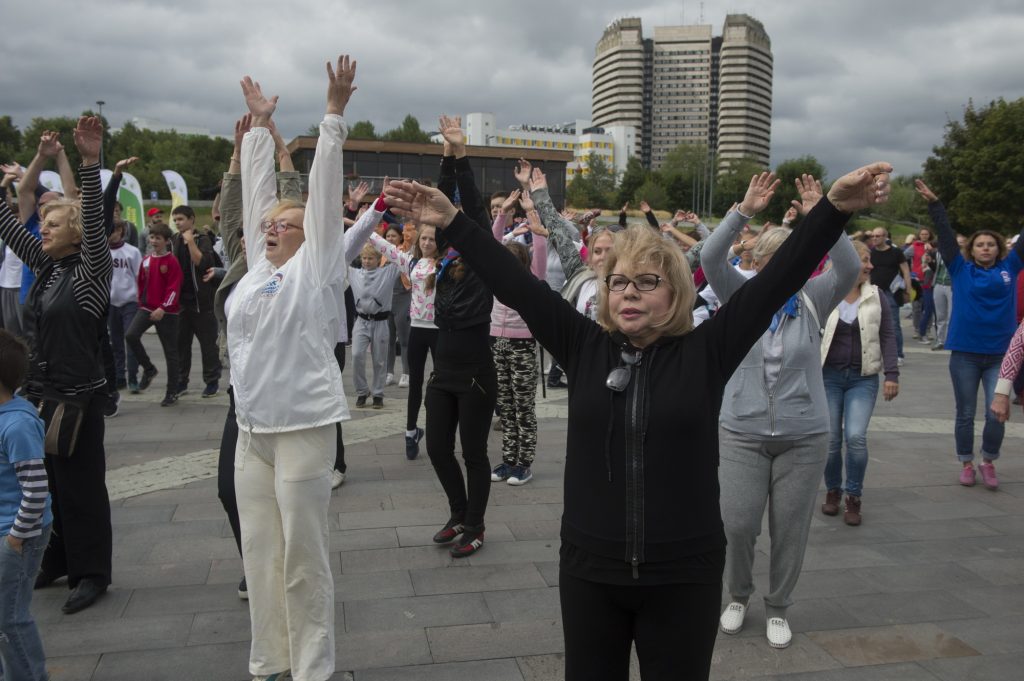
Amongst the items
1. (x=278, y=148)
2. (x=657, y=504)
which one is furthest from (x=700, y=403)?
(x=278, y=148)

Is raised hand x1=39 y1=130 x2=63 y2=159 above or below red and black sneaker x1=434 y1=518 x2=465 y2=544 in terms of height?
above

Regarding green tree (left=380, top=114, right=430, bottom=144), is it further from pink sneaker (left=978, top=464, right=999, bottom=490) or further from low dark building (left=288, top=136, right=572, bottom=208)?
pink sneaker (left=978, top=464, right=999, bottom=490)

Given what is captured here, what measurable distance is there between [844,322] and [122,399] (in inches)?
327

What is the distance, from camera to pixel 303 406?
3.18 meters

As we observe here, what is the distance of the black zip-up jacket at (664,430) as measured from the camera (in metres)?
2.24

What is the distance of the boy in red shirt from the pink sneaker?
8.43m

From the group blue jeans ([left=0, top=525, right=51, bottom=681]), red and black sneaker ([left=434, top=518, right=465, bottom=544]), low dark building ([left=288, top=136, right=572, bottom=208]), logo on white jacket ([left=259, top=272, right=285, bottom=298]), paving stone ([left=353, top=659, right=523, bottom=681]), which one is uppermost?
low dark building ([left=288, top=136, right=572, bottom=208])

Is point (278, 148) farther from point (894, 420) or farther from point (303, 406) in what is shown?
point (894, 420)

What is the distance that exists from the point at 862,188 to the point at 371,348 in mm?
7602

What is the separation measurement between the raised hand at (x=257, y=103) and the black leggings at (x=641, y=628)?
2.68 meters

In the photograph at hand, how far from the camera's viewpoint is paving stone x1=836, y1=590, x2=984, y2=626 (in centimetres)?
419

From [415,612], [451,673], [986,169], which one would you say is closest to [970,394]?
[415,612]

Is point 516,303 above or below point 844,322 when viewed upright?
above

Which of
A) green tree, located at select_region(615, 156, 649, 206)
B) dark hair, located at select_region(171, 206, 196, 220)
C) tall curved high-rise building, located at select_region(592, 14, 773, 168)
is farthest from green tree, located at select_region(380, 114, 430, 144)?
dark hair, located at select_region(171, 206, 196, 220)
